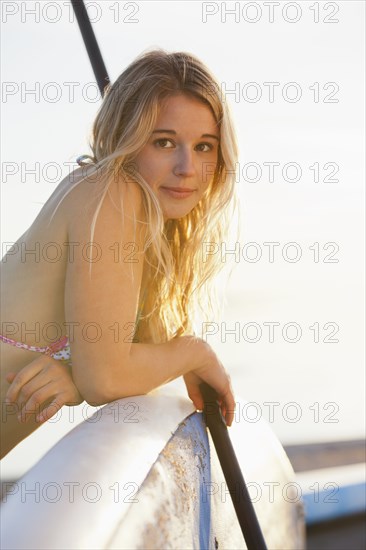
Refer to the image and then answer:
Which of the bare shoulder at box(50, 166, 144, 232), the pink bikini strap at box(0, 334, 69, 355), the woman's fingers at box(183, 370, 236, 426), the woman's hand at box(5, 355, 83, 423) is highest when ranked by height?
the bare shoulder at box(50, 166, 144, 232)

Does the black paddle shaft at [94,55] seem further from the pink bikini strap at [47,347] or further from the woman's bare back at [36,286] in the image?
the pink bikini strap at [47,347]

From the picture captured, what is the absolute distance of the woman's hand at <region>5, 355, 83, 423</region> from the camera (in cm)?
146

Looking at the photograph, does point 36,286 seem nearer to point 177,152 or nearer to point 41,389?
point 41,389

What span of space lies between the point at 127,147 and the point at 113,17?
593mm

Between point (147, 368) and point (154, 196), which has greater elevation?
point (154, 196)

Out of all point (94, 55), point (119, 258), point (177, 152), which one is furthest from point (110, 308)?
point (94, 55)

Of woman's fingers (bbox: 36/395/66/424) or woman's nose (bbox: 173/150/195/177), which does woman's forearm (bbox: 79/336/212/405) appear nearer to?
woman's fingers (bbox: 36/395/66/424)

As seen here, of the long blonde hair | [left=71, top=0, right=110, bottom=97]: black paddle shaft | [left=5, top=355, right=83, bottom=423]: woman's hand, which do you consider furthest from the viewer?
[left=71, top=0, right=110, bottom=97]: black paddle shaft

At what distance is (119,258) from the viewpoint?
148 centimetres

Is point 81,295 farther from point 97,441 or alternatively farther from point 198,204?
point 198,204

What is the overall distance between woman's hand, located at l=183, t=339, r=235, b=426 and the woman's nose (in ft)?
0.91

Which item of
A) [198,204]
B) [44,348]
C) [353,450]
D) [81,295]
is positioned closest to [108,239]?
[81,295]

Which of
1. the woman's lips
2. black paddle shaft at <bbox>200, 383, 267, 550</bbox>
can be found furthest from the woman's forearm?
the woman's lips

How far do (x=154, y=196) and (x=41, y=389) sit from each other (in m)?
0.35
